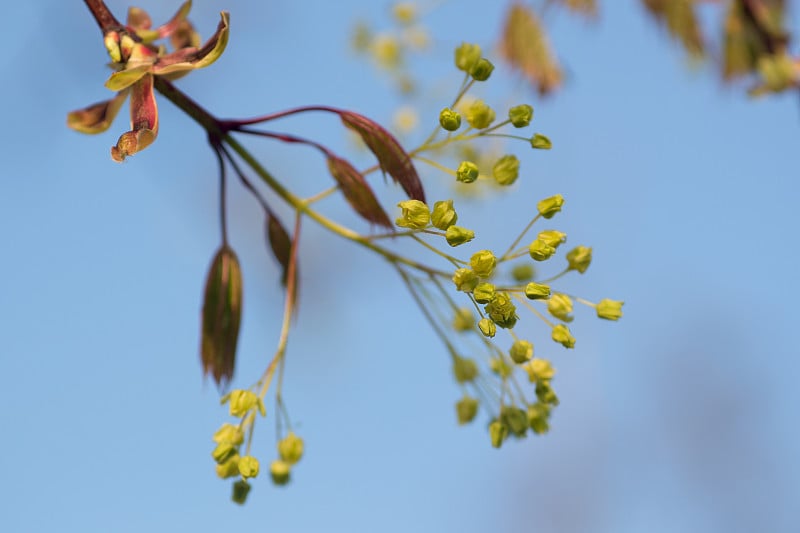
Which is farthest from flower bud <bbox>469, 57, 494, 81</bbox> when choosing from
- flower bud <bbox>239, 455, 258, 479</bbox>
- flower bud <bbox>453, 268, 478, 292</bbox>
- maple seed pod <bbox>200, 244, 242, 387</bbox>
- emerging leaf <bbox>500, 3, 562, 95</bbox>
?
emerging leaf <bbox>500, 3, 562, 95</bbox>

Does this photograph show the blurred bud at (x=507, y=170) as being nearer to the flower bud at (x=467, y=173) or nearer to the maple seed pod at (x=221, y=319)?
the flower bud at (x=467, y=173)

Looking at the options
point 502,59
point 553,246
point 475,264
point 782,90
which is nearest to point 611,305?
point 553,246

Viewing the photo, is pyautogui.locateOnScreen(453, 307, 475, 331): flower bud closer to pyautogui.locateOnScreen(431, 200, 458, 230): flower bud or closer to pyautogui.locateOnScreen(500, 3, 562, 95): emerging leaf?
pyautogui.locateOnScreen(431, 200, 458, 230): flower bud

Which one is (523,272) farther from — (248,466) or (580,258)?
(248,466)

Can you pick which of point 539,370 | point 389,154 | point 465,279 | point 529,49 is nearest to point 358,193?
point 389,154

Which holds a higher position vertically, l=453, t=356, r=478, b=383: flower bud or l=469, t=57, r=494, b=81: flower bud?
l=469, t=57, r=494, b=81: flower bud

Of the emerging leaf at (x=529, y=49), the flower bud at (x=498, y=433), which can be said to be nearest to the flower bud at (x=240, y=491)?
the flower bud at (x=498, y=433)

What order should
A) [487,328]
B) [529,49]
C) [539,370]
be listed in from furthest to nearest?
[529,49]
[539,370]
[487,328]
